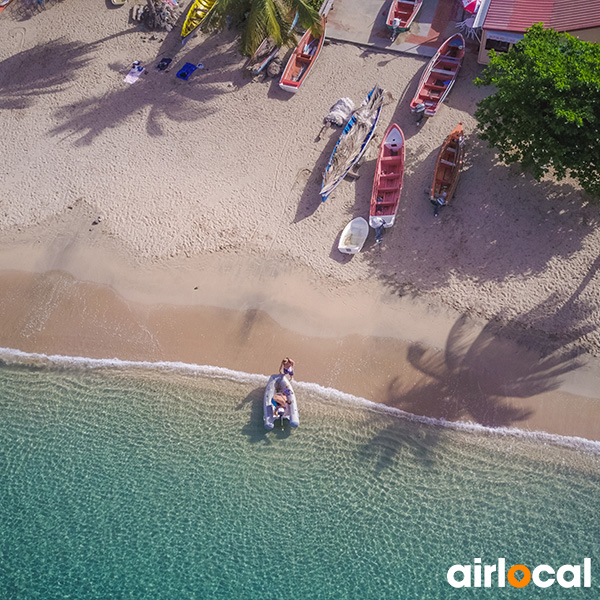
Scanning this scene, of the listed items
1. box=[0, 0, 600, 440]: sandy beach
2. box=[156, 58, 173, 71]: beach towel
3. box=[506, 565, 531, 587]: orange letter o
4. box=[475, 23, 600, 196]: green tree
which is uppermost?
box=[156, 58, 173, 71]: beach towel

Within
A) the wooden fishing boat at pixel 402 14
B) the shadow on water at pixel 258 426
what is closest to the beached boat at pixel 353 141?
the wooden fishing boat at pixel 402 14

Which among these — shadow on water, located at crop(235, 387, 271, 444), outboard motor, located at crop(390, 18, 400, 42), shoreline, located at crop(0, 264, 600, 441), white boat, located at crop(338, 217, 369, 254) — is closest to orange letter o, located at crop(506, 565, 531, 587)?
shoreline, located at crop(0, 264, 600, 441)

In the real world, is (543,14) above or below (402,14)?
below

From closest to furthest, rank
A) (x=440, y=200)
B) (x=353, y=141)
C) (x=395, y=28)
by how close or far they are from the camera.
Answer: (x=440, y=200) → (x=353, y=141) → (x=395, y=28)

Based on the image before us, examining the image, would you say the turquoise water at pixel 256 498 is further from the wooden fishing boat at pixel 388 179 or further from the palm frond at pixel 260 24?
the palm frond at pixel 260 24

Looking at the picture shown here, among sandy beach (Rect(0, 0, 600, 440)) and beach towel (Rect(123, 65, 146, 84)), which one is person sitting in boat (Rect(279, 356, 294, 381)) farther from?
beach towel (Rect(123, 65, 146, 84))

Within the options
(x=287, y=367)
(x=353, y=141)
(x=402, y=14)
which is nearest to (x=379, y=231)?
(x=353, y=141)

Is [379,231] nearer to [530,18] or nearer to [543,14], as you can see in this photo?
[530,18]
